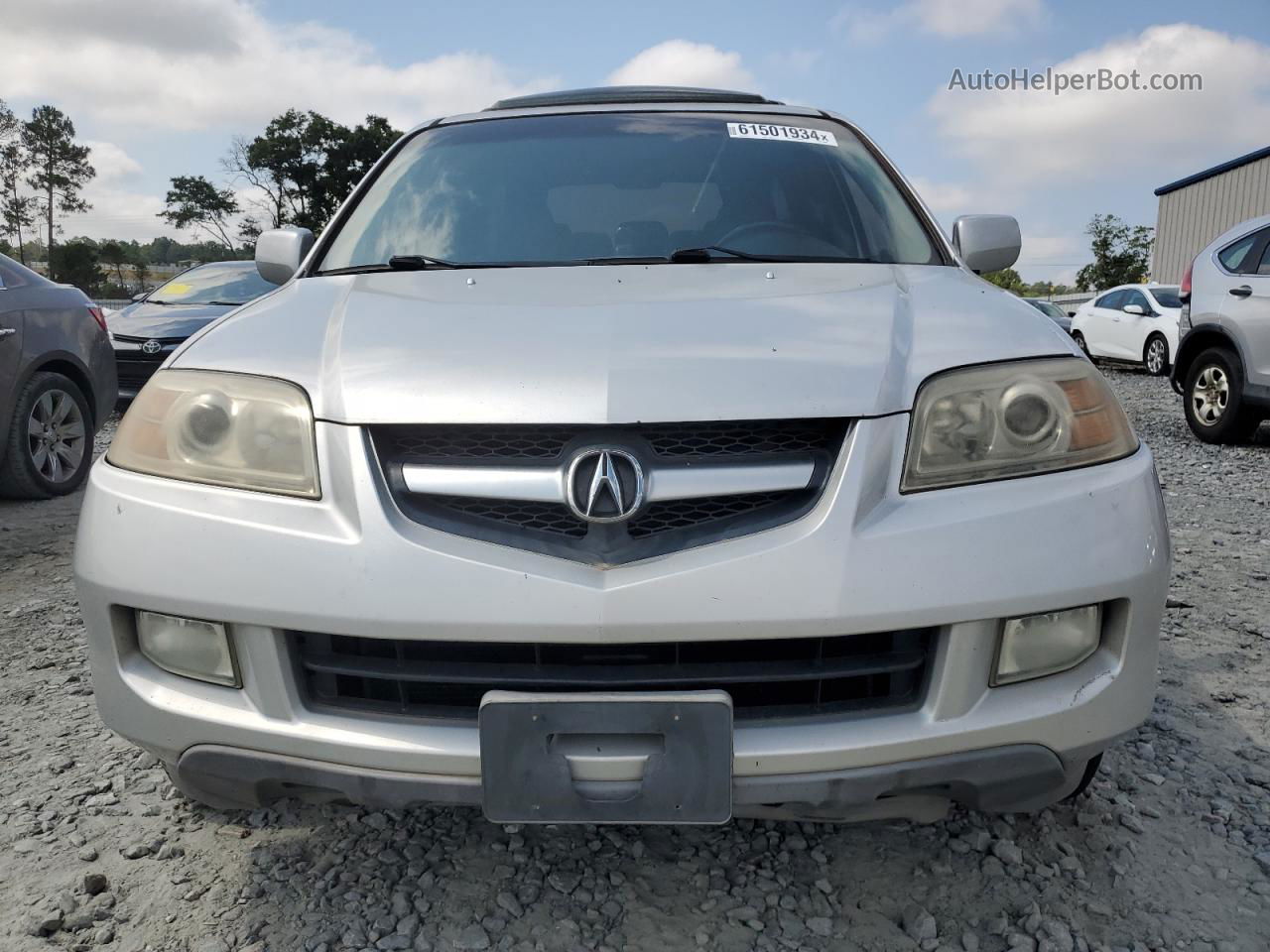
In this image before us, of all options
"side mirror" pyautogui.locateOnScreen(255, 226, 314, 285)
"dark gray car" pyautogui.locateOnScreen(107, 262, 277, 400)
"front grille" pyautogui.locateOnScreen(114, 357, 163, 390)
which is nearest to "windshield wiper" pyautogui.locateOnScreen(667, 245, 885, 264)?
"side mirror" pyautogui.locateOnScreen(255, 226, 314, 285)

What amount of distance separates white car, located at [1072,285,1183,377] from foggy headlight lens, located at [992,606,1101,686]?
12532mm

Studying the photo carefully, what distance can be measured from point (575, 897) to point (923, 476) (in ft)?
3.19

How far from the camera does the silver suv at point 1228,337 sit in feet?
21.7

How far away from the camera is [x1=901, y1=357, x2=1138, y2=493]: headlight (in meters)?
1.52

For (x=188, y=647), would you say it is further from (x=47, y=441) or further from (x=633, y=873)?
(x=47, y=441)

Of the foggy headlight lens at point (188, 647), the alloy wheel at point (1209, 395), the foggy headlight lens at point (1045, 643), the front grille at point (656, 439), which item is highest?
the front grille at point (656, 439)

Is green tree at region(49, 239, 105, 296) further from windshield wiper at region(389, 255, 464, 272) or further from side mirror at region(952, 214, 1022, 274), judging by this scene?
side mirror at region(952, 214, 1022, 274)

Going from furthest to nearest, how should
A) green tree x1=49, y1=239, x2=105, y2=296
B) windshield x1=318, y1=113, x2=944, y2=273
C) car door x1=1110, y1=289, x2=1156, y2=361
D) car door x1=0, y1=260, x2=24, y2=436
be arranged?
green tree x1=49, y1=239, x2=105, y2=296 < car door x1=1110, y1=289, x2=1156, y2=361 < car door x1=0, y1=260, x2=24, y2=436 < windshield x1=318, y1=113, x2=944, y2=273

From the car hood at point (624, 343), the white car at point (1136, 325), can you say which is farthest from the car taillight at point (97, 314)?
the white car at point (1136, 325)

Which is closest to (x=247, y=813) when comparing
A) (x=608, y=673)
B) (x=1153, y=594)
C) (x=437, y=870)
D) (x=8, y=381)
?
(x=437, y=870)

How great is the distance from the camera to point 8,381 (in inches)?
193

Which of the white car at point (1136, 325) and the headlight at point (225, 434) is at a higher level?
the headlight at point (225, 434)

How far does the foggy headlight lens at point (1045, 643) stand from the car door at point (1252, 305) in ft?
20.2

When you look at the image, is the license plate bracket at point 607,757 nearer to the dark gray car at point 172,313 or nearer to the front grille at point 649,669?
the front grille at point 649,669
